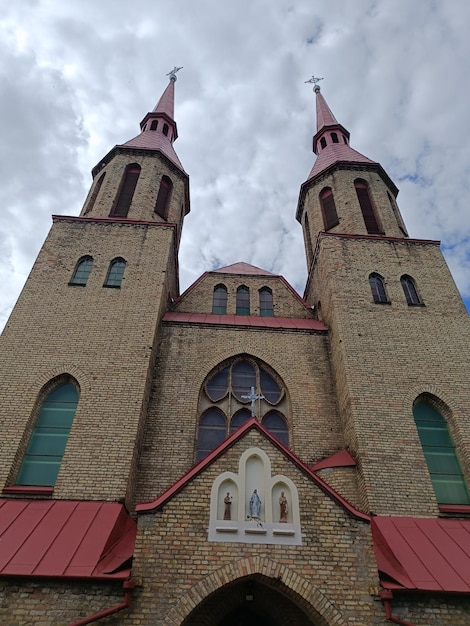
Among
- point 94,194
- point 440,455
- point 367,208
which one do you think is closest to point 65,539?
point 440,455

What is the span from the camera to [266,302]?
48.1 feet

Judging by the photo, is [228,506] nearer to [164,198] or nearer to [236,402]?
[236,402]

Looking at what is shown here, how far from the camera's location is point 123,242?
1334cm

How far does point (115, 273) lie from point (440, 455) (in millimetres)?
9624

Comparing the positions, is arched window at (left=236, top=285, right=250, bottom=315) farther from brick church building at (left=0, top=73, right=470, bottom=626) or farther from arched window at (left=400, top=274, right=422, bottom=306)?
arched window at (left=400, top=274, right=422, bottom=306)

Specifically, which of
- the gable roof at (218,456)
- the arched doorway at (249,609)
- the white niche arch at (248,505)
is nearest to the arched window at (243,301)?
the gable roof at (218,456)

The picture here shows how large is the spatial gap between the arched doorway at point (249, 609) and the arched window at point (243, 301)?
8258 millimetres

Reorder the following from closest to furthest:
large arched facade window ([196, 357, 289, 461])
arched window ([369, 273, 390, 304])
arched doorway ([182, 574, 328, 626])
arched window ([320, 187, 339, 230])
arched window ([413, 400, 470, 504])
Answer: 1. arched doorway ([182, 574, 328, 626])
2. arched window ([413, 400, 470, 504])
3. large arched facade window ([196, 357, 289, 461])
4. arched window ([369, 273, 390, 304])
5. arched window ([320, 187, 339, 230])

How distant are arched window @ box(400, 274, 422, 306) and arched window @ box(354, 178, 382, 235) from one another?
247 cm

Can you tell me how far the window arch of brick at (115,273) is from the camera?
1235 centimetres

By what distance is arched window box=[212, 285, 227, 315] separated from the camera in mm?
14305

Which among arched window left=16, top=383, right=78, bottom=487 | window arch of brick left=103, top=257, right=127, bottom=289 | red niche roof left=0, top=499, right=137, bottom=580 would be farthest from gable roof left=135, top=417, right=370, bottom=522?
window arch of brick left=103, top=257, right=127, bottom=289

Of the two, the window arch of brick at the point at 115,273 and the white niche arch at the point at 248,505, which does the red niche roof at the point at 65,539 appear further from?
the window arch of brick at the point at 115,273

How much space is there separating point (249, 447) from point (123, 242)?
8.44 meters
